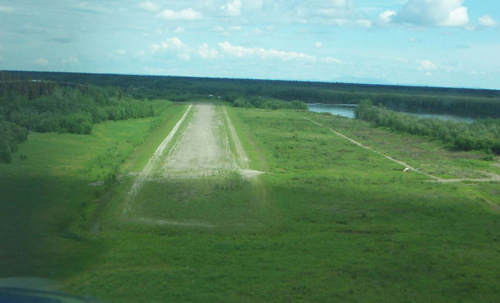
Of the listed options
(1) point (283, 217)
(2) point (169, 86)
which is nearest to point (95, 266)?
(1) point (283, 217)

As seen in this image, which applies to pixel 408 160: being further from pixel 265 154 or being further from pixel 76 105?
pixel 76 105

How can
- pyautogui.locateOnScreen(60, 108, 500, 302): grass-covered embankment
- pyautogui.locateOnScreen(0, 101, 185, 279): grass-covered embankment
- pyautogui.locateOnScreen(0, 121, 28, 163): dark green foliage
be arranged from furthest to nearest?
pyautogui.locateOnScreen(0, 121, 28, 163): dark green foliage
pyautogui.locateOnScreen(0, 101, 185, 279): grass-covered embankment
pyautogui.locateOnScreen(60, 108, 500, 302): grass-covered embankment

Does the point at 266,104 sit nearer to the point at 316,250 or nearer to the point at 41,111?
the point at 41,111

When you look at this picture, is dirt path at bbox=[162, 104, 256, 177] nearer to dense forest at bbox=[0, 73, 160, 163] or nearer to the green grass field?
the green grass field

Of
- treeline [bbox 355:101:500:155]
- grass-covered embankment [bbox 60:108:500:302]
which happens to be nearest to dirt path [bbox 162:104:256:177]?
grass-covered embankment [bbox 60:108:500:302]

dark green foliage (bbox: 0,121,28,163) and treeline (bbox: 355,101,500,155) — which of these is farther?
treeline (bbox: 355,101,500,155)

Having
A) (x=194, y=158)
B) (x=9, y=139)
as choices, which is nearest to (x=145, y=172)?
(x=194, y=158)

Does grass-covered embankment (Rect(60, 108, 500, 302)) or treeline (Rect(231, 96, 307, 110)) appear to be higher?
treeline (Rect(231, 96, 307, 110))
